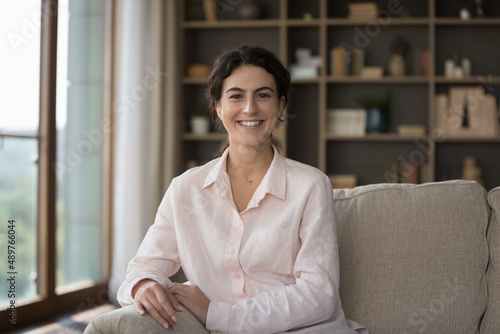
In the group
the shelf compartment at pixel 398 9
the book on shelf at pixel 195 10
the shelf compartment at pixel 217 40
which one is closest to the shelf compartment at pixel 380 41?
the shelf compartment at pixel 398 9

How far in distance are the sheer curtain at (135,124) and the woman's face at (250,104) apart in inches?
103

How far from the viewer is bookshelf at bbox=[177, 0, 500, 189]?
15.8ft

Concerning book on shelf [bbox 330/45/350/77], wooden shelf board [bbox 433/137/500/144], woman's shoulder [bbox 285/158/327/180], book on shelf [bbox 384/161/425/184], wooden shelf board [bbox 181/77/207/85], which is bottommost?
book on shelf [bbox 384/161/425/184]

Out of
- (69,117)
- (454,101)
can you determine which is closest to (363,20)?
(454,101)

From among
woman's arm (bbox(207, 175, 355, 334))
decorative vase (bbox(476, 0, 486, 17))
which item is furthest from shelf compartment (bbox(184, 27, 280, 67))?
woman's arm (bbox(207, 175, 355, 334))

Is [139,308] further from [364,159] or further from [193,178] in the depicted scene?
[364,159]

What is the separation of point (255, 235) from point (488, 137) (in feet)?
11.1

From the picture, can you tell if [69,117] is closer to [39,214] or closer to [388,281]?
[39,214]

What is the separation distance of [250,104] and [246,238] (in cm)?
38

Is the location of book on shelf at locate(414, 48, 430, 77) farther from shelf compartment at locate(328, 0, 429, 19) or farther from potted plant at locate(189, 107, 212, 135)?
potted plant at locate(189, 107, 212, 135)

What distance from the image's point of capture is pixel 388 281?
1.91m

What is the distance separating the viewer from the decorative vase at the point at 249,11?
16.3 feet

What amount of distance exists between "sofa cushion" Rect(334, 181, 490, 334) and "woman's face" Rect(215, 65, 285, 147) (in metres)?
0.38

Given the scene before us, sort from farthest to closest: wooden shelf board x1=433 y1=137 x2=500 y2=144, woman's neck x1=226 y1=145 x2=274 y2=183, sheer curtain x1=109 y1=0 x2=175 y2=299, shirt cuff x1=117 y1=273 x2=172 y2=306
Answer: wooden shelf board x1=433 y1=137 x2=500 y2=144
sheer curtain x1=109 y1=0 x2=175 y2=299
woman's neck x1=226 y1=145 x2=274 y2=183
shirt cuff x1=117 y1=273 x2=172 y2=306
